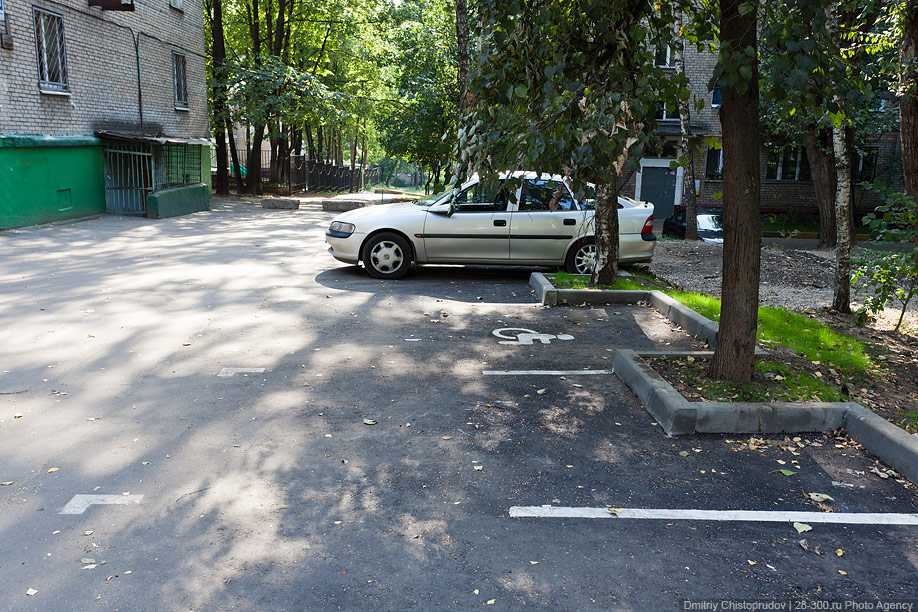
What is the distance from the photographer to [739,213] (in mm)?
5945

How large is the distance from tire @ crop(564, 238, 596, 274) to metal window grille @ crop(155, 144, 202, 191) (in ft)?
46.7

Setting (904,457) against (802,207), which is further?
(802,207)

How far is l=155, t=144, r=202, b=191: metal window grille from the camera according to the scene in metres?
22.7

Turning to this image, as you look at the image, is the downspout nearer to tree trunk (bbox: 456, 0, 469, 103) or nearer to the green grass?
tree trunk (bbox: 456, 0, 469, 103)

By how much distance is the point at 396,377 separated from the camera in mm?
6734

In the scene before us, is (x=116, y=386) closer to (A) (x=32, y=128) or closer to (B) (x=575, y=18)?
(B) (x=575, y=18)

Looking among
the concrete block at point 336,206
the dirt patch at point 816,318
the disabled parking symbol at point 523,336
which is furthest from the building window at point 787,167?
the disabled parking symbol at point 523,336

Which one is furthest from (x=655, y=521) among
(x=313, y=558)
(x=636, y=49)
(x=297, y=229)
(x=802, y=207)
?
(x=802, y=207)

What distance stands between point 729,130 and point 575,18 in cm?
171

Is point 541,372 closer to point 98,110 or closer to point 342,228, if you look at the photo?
point 342,228

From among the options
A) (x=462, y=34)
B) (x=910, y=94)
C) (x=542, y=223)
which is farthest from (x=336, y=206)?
(x=910, y=94)

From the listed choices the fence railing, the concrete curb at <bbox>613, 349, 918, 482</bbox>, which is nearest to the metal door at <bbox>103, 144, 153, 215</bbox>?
the fence railing

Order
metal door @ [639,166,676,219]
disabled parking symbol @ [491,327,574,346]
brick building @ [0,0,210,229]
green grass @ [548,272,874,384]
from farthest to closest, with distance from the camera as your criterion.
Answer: metal door @ [639,166,676,219] < brick building @ [0,0,210,229] < disabled parking symbol @ [491,327,574,346] < green grass @ [548,272,874,384]

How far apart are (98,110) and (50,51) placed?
2.08 metres
